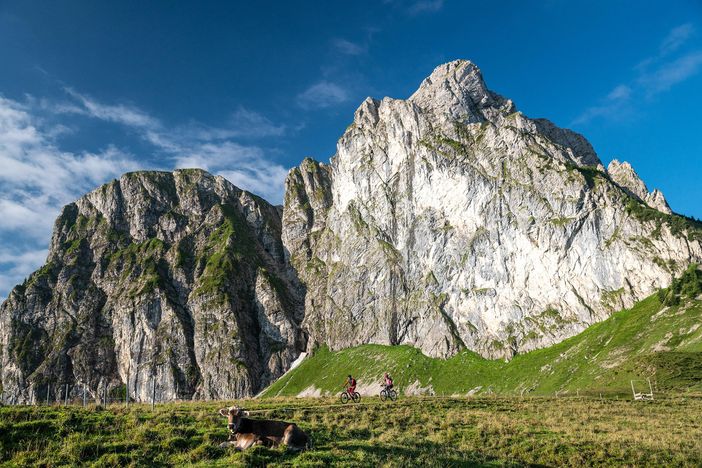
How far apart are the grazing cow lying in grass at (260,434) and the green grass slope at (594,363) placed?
71499 millimetres

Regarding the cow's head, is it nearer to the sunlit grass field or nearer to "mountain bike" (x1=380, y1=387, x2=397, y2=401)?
the sunlit grass field

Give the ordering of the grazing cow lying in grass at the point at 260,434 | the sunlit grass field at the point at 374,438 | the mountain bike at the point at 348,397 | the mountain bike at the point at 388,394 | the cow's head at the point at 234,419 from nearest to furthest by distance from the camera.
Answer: the sunlit grass field at the point at 374,438, the grazing cow lying in grass at the point at 260,434, the cow's head at the point at 234,419, the mountain bike at the point at 348,397, the mountain bike at the point at 388,394

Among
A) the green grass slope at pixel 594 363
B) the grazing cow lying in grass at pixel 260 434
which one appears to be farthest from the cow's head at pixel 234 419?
the green grass slope at pixel 594 363

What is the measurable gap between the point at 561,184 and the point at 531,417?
153m

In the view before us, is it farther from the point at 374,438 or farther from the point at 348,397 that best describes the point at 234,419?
the point at 348,397

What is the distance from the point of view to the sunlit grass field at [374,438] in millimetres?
21094

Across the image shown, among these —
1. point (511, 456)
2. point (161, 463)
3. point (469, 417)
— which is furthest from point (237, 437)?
point (469, 417)

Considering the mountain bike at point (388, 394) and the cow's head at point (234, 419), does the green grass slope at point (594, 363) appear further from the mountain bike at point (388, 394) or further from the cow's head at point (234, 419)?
the cow's head at point (234, 419)

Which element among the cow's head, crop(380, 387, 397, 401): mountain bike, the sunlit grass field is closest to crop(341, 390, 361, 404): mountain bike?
crop(380, 387, 397, 401): mountain bike

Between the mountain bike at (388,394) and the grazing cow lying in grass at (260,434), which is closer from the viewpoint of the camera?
the grazing cow lying in grass at (260,434)

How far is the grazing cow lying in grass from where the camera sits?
75.4 ft

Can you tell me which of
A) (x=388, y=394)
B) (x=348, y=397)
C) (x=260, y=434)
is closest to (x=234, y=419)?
(x=260, y=434)

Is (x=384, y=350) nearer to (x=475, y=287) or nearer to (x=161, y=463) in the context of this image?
(x=475, y=287)

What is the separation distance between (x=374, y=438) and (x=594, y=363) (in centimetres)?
11371
